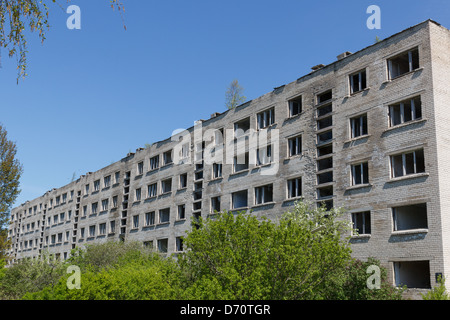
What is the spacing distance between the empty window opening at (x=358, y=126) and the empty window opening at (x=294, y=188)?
5.39 meters

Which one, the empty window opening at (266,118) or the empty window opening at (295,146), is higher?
the empty window opening at (266,118)

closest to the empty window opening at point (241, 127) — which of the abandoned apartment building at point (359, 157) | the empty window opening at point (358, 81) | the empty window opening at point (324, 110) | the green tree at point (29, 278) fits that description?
the abandoned apartment building at point (359, 157)

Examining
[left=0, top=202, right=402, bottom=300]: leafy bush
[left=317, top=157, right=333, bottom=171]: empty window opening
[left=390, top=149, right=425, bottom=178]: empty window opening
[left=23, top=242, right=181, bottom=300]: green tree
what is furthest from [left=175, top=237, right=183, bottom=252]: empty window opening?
[left=390, top=149, right=425, bottom=178]: empty window opening

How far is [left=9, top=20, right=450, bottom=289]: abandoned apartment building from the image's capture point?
2436cm

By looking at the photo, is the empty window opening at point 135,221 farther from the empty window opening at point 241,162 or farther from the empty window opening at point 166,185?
the empty window opening at point 241,162

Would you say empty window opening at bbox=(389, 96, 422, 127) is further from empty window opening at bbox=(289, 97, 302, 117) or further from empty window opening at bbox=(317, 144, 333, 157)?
empty window opening at bbox=(289, 97, 302, 117)

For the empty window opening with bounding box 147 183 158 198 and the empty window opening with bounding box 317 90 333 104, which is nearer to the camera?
the empty window opening with bounding box 317 90 333 104

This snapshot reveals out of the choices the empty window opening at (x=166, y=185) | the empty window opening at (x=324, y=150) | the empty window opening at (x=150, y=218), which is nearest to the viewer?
the empty window opening at (x=324, y=150)

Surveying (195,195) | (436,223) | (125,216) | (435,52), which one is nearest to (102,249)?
(195,195)

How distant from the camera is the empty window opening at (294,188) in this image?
3206cm

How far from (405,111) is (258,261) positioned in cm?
1513

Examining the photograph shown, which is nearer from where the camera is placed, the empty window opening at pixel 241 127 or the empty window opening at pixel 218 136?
the empty window opening at pixel 241 127

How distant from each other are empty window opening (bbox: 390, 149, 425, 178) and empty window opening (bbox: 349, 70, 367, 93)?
5613 millimetres

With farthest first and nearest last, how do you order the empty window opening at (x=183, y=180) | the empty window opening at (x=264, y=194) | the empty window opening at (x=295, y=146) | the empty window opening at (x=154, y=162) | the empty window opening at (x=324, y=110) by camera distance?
1. the empty window opening at (x=154, y=162)
2. the empty window opening at (x=183, y=180)
3. the empty window opening at (x=264, y=194)
4. the empty window opening at (x=295, y=146)
5. the empty window opening at (x=324, y=110)
